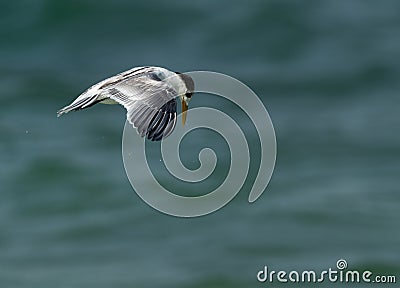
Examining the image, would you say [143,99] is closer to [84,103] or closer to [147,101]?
[147,101]

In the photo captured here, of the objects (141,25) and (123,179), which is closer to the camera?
(123,179)

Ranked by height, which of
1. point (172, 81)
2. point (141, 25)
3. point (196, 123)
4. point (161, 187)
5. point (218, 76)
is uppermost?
point (141, 25)

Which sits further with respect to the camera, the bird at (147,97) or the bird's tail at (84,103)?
the bird's tail at (84,103)

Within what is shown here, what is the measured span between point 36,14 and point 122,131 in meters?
2.35

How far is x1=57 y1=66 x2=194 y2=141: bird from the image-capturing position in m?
5.04

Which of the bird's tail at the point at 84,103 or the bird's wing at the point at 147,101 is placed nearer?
the bird's wing at the point at 147,101

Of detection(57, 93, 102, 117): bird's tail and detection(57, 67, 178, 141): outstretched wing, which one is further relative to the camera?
detection(57, 93, 102, 117): bird's tail

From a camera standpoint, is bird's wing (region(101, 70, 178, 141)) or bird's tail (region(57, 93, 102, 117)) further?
bird's tail (region(57, 93, 102, 117))

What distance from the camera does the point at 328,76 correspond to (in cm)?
1145

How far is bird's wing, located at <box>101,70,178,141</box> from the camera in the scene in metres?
5.02

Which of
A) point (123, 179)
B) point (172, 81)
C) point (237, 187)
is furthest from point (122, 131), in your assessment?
point (172, 81)

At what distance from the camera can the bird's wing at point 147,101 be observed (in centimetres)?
502

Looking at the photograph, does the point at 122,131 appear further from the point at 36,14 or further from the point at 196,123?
the point at 36,14

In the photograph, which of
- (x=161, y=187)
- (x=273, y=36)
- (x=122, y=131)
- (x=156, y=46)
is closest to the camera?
(x=161, y=187)
